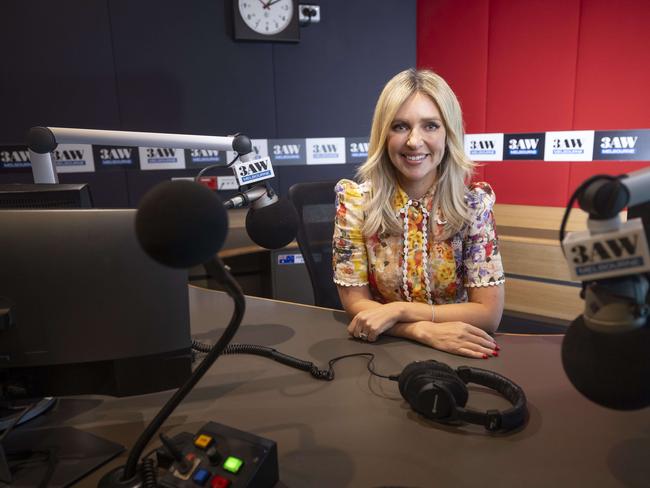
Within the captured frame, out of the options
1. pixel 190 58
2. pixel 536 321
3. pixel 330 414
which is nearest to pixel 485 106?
pixel 536 321

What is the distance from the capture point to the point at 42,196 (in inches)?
38.3

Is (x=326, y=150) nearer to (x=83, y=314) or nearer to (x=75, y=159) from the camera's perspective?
(x=75, y=159)

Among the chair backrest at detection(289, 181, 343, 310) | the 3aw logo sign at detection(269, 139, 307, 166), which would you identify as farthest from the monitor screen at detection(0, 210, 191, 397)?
the 3aw logo sign at detection(269, 139, 307, 166)

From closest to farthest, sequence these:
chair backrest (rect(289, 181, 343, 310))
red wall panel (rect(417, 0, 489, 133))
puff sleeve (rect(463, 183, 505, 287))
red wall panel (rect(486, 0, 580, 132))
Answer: puff sleeve (rect(463, 183, 505, 287)), chair backrest (rect(289, 181, 343, 310)), red wall panel (rect(486, 0, 580, 132)), red wall panel (rect(417, 0, 489, 133))

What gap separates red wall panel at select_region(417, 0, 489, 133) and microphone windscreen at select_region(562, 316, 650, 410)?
116 inches

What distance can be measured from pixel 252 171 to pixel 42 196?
0.43 m

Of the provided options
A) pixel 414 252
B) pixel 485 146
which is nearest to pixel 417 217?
pixel 414 252

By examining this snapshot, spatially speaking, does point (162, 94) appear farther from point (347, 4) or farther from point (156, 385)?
point (156, 385)

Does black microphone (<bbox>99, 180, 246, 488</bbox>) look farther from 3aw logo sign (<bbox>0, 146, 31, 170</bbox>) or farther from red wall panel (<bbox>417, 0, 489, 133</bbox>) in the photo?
red wall panel (<bbox>417, 0, 489, 133</bbox>)

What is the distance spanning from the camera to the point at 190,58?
9.71 feet

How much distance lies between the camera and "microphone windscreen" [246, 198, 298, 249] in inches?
40.4

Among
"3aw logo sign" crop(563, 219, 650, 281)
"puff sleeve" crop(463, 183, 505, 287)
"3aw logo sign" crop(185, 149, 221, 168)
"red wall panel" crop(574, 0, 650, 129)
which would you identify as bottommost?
"puff sleeve" crop(463, 183, 505, 287)

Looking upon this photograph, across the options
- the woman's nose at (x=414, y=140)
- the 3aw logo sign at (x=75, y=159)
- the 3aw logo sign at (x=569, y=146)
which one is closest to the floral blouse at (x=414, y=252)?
the woman's nose at (x=414, y=140)

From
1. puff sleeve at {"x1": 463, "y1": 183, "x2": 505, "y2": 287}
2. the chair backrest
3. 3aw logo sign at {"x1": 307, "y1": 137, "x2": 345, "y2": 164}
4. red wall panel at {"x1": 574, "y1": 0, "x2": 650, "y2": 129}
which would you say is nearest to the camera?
puff sleeve at {"x1": 463, "y1": 183, "x2": 505, "y2": 287}
